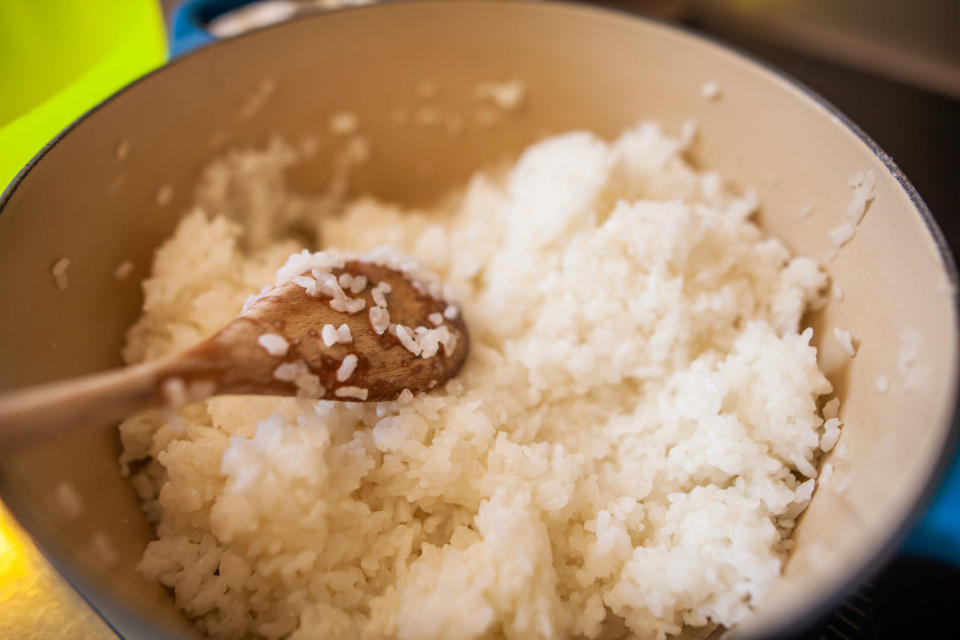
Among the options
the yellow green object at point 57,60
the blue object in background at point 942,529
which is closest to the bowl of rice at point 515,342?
the yellow green object at point 57,60

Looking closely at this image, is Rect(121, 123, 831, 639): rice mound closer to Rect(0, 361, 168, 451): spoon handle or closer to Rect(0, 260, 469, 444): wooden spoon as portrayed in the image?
Rect(0, 260, 469, 444): wooden spoon

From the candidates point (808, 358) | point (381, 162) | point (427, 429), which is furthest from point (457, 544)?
point (381, 162)

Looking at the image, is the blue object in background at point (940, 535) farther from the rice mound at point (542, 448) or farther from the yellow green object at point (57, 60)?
the yellow green object at point (57, 60)

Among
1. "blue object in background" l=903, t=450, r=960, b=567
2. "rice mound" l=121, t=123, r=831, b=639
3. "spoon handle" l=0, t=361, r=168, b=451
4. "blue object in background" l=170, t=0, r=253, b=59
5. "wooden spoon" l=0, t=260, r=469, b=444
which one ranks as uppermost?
"blue object in background" l=170, t=0, r=253, b=59

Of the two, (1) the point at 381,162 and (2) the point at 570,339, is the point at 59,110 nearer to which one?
(1) the point at 381,162

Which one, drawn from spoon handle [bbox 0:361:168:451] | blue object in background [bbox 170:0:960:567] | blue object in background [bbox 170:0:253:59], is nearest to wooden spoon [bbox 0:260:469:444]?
spoon handle [bbox 0:361:168:451]
